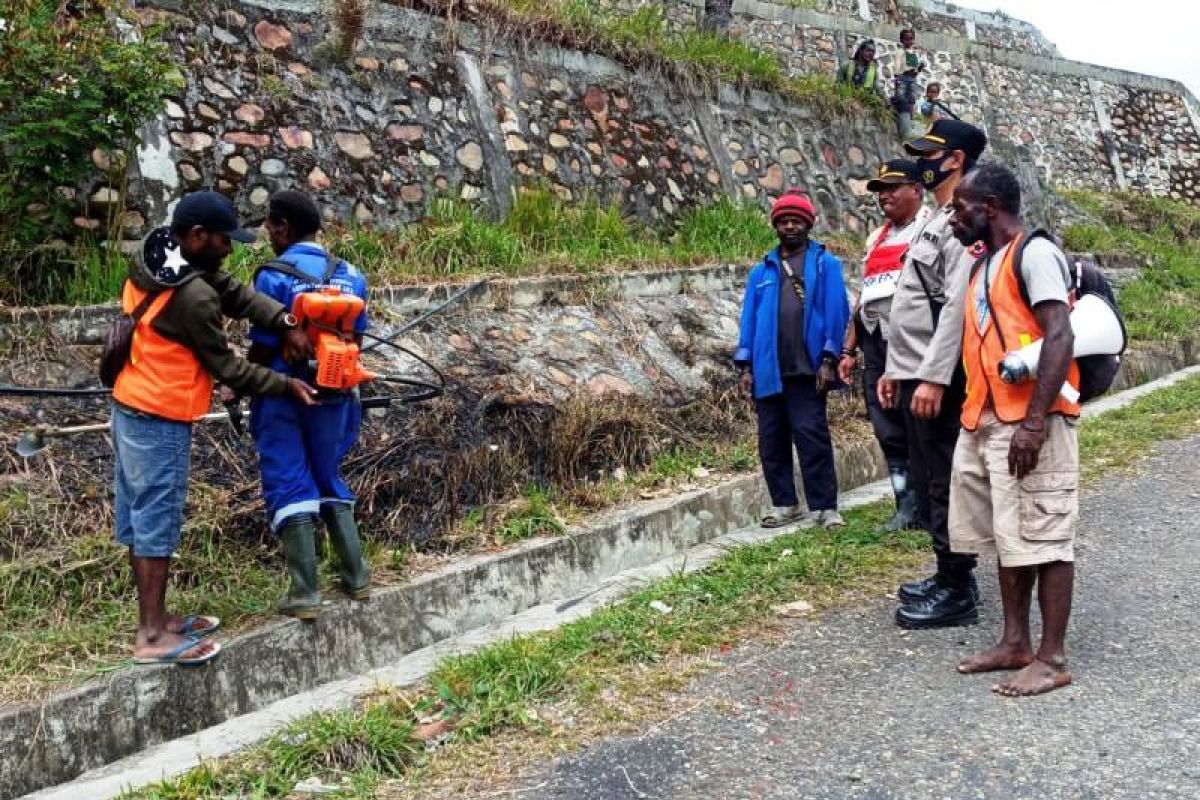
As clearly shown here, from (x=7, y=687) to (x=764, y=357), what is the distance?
3.83 m

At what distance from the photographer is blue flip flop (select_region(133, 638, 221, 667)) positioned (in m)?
3.73

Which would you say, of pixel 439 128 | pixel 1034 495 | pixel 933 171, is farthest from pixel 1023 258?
pixel 439 128

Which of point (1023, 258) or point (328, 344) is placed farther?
point (328, 344)

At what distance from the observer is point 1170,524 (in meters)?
5.66

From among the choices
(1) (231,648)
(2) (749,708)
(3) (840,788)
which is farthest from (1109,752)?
(1) (231,648)

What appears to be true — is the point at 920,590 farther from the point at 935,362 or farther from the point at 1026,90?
the point at 1026,90

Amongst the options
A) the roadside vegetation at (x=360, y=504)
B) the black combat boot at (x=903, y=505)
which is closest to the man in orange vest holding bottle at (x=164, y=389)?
the roadside vegetation at (x=360, y=504)

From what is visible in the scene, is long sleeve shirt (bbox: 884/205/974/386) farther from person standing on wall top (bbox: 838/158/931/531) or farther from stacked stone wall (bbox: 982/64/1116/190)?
stacked stone wall (bbox: 982/64/1116/190)

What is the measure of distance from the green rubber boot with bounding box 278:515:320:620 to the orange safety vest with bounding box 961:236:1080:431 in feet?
7.87

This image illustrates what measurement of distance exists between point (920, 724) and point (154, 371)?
2775 mm

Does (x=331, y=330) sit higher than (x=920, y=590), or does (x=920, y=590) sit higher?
(x=331, y=330)

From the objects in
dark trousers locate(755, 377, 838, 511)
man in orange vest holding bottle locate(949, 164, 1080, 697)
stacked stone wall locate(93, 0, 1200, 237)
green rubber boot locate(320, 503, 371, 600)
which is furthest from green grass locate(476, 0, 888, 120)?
man in orange vest holding bottle locate(949, 164, 1080, 697)

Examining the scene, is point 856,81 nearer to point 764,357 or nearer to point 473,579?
point 764,357

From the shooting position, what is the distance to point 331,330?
13.5ft
